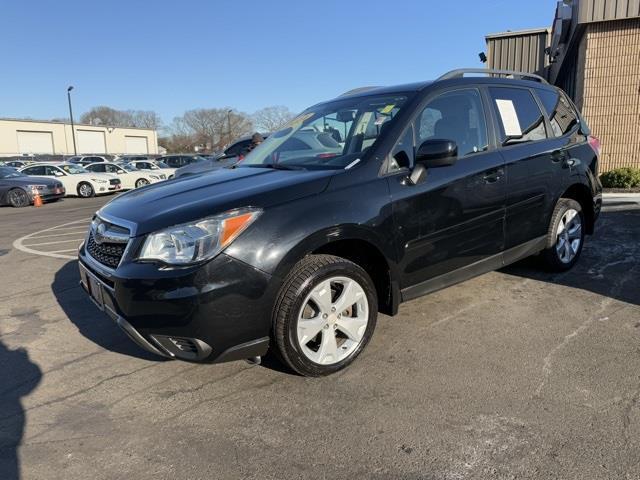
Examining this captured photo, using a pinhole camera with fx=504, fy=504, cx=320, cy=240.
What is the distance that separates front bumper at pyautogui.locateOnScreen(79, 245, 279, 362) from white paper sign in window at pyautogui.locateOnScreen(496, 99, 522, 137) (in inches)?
104

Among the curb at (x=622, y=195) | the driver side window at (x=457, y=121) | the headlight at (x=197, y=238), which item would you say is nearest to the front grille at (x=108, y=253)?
the headlight at (x=197, y=238)

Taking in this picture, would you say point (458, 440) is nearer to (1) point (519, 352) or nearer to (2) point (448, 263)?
(1) point (519, 352)

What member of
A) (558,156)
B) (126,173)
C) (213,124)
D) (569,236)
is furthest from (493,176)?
(213,124)

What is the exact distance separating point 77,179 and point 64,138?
184ft

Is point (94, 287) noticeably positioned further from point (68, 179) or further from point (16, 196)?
point (68, 179)

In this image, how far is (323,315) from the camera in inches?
124

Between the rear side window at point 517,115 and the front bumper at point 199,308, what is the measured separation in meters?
2.65

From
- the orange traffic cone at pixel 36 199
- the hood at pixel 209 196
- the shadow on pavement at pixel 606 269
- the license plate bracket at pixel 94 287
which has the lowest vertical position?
the orange traffic cone at pixel 36 199

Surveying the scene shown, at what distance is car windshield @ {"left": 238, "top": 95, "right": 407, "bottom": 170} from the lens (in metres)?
3.63

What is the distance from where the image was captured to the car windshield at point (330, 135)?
11.9 ft

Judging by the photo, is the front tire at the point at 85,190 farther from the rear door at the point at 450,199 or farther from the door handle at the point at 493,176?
the door handle at the point at 493,176

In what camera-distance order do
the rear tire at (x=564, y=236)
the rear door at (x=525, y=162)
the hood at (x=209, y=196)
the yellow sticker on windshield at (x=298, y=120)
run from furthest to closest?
the rear tire at (x=564, y=236)
the yellow sticker on windshield at (x=298, y=120)
the rear door at (x=525, y=162)
the hood at (x=209, y=196)

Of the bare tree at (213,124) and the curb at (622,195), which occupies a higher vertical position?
the bare tree at (213,124)

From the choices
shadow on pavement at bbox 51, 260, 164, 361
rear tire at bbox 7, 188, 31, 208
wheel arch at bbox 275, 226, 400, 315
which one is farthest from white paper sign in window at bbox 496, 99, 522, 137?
rear tire at bbox 7, 188, 31, 208
